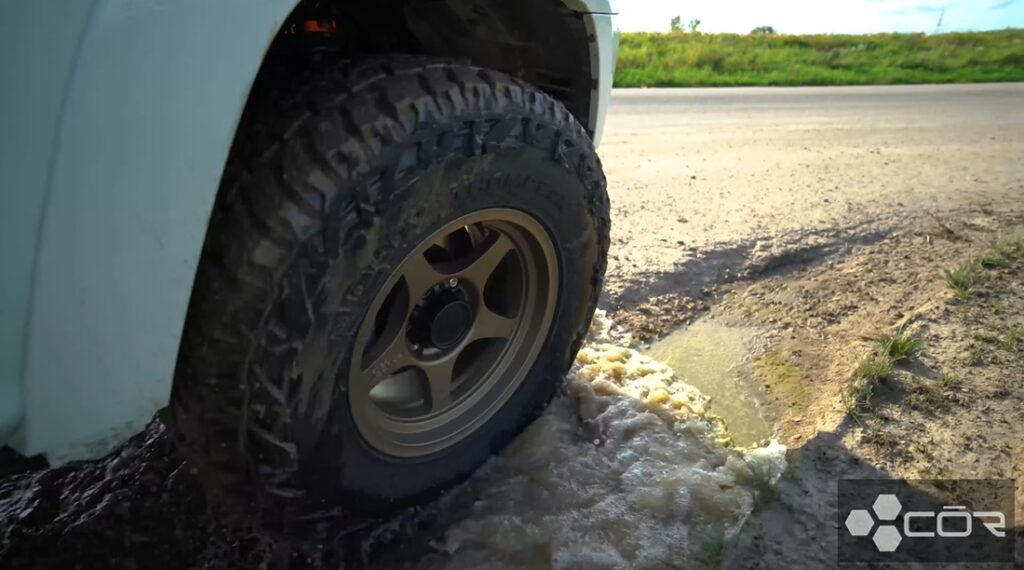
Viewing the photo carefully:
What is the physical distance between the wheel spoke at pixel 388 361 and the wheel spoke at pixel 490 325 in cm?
23

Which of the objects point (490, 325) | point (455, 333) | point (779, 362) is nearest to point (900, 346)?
point (779, 362)

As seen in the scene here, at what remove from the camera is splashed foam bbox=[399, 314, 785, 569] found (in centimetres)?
205

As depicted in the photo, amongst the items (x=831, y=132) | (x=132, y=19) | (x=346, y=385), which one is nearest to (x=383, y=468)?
(x=346, y=385)

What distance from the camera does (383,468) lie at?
1853 millimetres

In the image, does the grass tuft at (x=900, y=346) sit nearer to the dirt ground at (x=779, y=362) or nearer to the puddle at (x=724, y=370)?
the dirt ground at (x=779, y=362)

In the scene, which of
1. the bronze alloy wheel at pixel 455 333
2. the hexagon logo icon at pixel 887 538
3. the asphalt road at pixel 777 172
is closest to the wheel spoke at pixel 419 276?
the bronze alloy wheel at pixel 455 333

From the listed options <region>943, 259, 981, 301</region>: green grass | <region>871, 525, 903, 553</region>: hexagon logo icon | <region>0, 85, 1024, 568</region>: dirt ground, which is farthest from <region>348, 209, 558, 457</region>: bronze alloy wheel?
<region>943, 259, 981, 301</region>: green grass

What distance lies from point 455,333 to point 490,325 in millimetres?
118

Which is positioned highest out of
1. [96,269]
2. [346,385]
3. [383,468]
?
[96,269]

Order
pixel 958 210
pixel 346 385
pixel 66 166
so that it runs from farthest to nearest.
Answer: pixel 958 210
pixel 346 385
pixel 66 166

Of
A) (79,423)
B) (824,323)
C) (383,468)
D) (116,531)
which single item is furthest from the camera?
(824,323)

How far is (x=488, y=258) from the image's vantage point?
2014 mm

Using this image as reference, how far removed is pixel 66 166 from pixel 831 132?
749 centimetres

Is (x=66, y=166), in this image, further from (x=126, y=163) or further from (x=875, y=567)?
(x=875, y=567)
